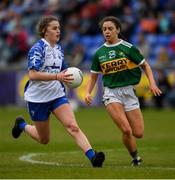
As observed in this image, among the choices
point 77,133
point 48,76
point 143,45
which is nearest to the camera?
point 48,76

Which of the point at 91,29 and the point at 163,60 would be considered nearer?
the point at 163,60

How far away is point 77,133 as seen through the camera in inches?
512

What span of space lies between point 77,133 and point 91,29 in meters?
21.9

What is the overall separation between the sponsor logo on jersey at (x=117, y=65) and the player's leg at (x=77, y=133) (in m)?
1.12

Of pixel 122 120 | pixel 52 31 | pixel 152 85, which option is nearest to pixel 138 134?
pixel 122 120

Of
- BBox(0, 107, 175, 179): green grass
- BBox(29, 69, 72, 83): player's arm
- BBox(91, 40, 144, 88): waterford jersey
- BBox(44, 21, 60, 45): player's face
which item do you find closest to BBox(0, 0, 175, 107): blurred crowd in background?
BBox(0, 107, 175, 179): green grass

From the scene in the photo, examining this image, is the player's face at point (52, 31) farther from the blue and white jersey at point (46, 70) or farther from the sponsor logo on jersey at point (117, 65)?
the sponsor logo on jersey at point (117, 65)

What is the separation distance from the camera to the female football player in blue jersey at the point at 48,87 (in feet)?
42.5

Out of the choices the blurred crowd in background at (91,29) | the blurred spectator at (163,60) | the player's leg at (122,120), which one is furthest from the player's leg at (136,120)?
the blurred spectator at (163,60)

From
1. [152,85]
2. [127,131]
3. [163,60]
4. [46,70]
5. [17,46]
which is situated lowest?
[163,60]

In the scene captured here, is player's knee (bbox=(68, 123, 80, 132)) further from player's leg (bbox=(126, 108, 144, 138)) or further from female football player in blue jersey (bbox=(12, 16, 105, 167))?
player's leg (bbox=(126, 108, 144, 138))

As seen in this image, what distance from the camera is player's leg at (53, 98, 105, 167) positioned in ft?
41.9

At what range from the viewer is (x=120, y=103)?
546 inches

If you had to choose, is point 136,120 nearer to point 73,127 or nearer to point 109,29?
point 73,127
